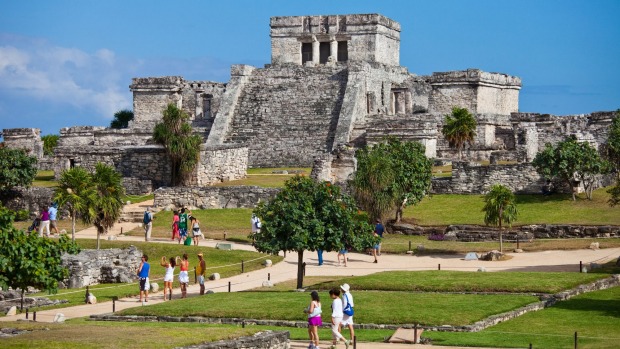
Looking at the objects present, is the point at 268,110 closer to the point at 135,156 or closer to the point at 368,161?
the point at 135,156

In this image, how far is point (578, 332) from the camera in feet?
85.0

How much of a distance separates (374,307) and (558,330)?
4.34m

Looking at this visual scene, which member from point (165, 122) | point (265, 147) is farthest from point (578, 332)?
point (265, 147)

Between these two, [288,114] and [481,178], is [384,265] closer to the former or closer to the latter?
[481,178]

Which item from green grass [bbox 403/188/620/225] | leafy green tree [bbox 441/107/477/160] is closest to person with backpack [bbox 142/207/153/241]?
green grass [bbox 403/188/620/225]

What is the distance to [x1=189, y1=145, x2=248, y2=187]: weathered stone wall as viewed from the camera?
52.8 metres

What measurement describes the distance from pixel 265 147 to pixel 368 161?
638 inches

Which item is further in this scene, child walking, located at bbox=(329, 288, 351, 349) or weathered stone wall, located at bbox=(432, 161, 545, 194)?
weathered stone wall, located at bbox=(432, 161, 545, 194)

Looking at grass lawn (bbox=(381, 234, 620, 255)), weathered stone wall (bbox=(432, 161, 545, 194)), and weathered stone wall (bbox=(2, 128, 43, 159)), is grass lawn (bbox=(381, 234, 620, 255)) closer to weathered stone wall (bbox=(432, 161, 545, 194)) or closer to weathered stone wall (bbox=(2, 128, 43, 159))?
weathered stone wall (bbox=(432, 161, 545, 194))

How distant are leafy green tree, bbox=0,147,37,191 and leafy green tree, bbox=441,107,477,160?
20003mm

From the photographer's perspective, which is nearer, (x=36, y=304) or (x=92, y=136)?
(x=36, y=304)

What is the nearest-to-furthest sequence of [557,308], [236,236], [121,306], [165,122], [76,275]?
[557,308], [121,306], [76,275], [236,236], [165,122]

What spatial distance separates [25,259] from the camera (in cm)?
2475

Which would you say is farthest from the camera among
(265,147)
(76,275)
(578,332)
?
(265,147)
